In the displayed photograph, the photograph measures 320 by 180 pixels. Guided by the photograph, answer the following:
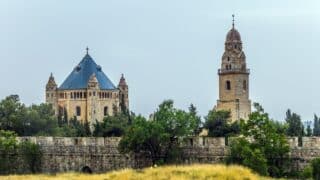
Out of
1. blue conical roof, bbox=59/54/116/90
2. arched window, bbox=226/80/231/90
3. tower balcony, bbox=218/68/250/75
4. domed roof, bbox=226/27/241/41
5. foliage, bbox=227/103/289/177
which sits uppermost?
domed roof, bbox=226/27/241/41

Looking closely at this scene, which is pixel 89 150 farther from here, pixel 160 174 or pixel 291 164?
pixel 160 174

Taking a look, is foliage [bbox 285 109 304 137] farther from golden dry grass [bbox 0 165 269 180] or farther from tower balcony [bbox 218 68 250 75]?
golden dry grass [bbox 0 165 269 180]

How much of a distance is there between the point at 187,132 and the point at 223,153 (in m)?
2.73

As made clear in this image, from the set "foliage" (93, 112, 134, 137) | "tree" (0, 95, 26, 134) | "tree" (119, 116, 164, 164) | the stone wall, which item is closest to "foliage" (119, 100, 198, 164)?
"tree" (119, 116, 164, 164)

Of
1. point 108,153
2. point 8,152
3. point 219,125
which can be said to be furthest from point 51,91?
point 108,153

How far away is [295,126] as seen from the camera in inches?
2687

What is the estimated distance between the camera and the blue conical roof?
12075 centimetres

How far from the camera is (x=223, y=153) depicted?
5453 cm

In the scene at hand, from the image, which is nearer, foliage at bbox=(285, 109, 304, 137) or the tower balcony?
foliage at bbox=(285, 109, 304, 137)

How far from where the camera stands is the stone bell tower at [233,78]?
3738 inches

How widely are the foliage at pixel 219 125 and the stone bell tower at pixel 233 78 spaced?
2135 cm

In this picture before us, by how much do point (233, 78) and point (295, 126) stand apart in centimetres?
2777

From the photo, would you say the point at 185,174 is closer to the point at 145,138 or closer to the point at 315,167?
the point at 315,167

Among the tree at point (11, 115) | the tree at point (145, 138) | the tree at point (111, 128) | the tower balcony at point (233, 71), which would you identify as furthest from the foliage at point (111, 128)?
the tower balcony at point (233, 71)
